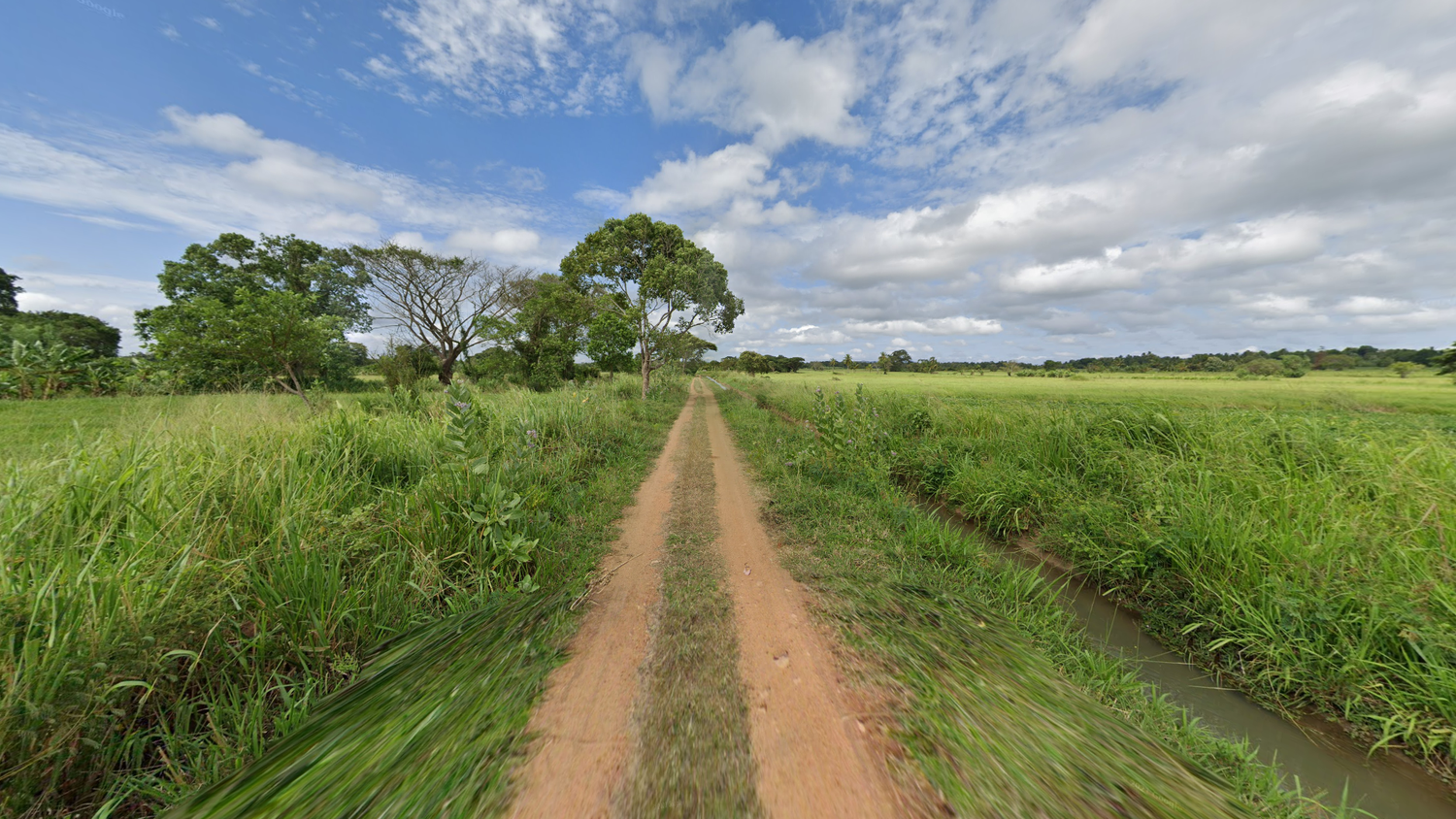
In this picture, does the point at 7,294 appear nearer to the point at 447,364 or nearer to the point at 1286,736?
the point at 447,364

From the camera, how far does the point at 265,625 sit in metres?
2.32

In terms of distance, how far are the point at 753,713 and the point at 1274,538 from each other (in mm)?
4773

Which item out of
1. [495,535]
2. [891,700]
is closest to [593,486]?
[495,535]

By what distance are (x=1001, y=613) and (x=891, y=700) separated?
1815 mm

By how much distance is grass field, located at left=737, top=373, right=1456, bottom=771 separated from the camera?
2646 mm

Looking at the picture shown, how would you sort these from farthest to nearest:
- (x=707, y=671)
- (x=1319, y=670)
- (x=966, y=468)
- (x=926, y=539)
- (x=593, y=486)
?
(x=966, y=468)
(x=593, y=486)
(x=926, y=539)
(x=1319, y=670)
(x=707, y=671)

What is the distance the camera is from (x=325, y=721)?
190cm

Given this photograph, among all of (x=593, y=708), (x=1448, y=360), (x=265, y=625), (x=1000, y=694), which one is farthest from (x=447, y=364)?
(x=1448, y=360)

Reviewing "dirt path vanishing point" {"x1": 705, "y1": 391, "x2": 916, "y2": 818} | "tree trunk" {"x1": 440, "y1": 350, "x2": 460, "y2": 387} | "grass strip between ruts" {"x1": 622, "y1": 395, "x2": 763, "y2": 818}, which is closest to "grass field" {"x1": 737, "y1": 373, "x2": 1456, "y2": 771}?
"dirt path vanishing point" {"x1": 705, "y1": 391, "x2": 916, "y2": 818}

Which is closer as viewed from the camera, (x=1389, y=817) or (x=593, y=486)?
(x=1389, y=817)

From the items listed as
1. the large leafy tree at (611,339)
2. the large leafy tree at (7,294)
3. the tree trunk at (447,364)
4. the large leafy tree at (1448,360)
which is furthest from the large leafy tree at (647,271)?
the large leafy tree at (7,294)

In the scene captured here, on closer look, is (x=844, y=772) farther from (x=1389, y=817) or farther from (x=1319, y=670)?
(x=1319, y=670)

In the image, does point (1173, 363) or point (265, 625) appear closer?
point (265, 625)

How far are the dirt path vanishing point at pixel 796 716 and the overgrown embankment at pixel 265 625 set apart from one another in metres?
1.21
